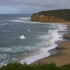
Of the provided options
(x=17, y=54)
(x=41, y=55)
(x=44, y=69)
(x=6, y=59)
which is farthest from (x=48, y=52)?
(x=44, y=69)

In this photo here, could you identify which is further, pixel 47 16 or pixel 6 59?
pixel 47 16

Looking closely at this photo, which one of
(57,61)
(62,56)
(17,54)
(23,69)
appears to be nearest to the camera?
(23,69)

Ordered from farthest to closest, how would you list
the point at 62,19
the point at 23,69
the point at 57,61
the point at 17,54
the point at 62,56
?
the point at 62,19, the point at 17,54, the point at 62,56, the point at 57,61, the point at 23,69

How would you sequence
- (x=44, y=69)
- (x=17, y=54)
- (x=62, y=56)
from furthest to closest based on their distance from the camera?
(x=17, y=54) < (x=62, y=56) < (x=44, y=69)

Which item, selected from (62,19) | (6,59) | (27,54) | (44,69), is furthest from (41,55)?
(62,19)

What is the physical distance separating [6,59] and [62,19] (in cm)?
8455

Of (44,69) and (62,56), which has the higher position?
(44,69)

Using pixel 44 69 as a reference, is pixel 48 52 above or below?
below

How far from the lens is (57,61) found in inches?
939

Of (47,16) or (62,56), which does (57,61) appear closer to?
(62,56)

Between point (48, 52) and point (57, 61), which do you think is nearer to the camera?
point (57, 61)

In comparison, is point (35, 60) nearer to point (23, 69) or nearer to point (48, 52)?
point (48, 52)

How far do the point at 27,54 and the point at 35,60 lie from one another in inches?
142

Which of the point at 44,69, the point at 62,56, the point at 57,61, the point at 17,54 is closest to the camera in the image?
the point at 44,69
